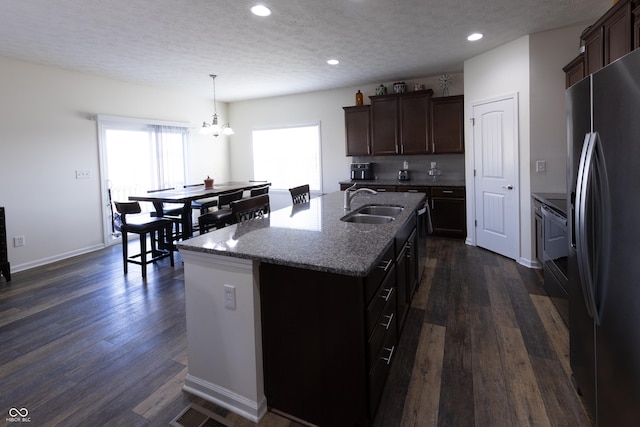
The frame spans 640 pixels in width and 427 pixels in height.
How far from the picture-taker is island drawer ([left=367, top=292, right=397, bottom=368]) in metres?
1.56

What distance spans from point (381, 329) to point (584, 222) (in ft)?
3.27

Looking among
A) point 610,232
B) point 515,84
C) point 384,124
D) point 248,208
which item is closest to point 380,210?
point 248,208

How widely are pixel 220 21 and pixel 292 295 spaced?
2.89m

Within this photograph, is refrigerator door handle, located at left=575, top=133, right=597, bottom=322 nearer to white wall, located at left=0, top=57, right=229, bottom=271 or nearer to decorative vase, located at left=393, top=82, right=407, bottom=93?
decorative vase, located at left=393, top=82, right=407, bottom=93

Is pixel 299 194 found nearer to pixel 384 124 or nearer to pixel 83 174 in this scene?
pixel 384 124

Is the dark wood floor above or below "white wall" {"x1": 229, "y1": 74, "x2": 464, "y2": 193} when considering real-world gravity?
below

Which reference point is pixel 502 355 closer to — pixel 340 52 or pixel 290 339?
pixel 290 339

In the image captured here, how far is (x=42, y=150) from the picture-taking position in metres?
4.56

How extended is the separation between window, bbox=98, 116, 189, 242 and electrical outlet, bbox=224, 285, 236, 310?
14.2ft

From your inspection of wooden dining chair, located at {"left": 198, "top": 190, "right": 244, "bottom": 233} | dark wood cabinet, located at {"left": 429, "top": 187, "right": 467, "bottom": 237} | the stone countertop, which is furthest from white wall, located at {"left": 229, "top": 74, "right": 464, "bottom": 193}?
wooden dining chair, located at {"left": 198, "top": 190, "right": 244, "bottom": 233}

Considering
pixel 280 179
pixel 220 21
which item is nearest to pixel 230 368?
pixel 220 21

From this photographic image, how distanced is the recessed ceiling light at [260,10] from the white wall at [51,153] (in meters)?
2.52

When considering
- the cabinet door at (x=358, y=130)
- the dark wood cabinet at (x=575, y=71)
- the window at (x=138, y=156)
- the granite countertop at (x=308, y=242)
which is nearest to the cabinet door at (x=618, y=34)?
the dark wood cabinet at (x=575, y=71)

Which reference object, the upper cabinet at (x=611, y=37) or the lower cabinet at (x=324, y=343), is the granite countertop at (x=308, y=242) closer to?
the lower cabinet at (x=324, y=343)
